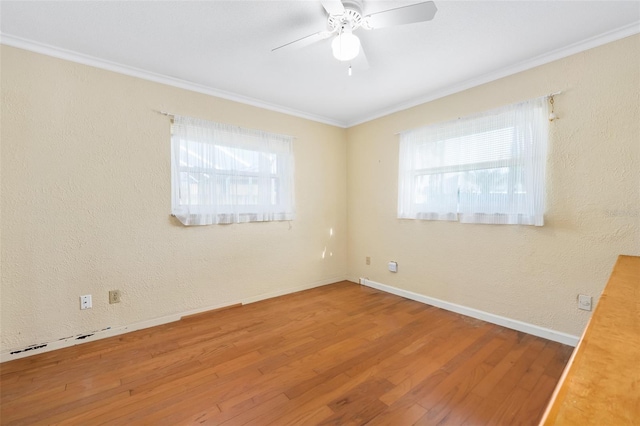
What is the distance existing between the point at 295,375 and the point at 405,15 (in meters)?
2.40

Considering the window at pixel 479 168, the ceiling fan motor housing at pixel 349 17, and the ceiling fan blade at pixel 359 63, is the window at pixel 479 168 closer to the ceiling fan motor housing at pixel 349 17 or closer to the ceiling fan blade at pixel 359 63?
the ceiling fan blade at pixel 359 63

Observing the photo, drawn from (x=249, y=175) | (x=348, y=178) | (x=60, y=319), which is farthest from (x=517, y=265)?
(x=60, y=319)

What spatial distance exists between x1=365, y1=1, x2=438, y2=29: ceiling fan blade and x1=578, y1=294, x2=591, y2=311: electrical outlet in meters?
2.43

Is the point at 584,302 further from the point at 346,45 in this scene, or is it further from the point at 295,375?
the point at 346,45

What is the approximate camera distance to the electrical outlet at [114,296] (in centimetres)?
248

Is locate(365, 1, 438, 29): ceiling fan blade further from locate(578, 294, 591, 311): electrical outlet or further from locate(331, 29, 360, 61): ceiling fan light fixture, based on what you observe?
locate(578, 294, 591, 311): electrical outlet

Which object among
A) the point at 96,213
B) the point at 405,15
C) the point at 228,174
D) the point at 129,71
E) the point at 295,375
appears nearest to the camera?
the point at 405,15

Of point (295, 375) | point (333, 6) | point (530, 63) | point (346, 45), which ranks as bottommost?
point (295, 375)

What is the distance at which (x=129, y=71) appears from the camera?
2553mm

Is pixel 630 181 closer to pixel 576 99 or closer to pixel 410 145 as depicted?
pixel 576 99

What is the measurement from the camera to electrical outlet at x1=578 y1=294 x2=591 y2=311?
2.18 meters

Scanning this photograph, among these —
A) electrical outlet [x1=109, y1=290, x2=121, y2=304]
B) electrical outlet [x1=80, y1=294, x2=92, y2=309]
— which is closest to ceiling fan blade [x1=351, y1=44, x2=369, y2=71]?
electrical outlet [x1=109, y1=290, x2=121, y2=304]

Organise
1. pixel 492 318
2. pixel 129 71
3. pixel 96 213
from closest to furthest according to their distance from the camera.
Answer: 1. pixel 96 213
2. pixel 129 71
3. pixel 492 318

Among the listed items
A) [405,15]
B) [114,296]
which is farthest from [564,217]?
[114,296]
